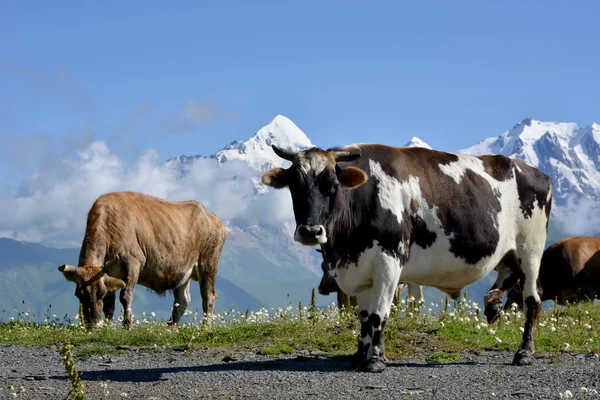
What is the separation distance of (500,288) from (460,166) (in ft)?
7.23

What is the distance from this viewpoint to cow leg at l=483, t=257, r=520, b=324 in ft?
44.8

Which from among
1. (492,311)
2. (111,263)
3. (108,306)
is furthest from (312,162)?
(108,306)

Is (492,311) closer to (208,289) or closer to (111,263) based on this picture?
(111,263)

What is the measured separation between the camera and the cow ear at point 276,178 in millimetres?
12188

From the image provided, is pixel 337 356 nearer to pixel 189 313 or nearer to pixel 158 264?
pixel 189 313

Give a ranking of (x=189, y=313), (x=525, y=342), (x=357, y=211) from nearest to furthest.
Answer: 1. (x=357, y=211)
2. (x=525, y=342)
3. (x=189, y=313)

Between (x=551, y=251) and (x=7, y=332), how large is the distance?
18.6 m

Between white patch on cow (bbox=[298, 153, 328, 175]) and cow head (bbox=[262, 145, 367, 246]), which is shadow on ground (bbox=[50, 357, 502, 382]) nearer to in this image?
cow head (bbox=[262, 145, 367, 246])

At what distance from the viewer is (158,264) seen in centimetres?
2120

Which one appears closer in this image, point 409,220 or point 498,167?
point 409,220

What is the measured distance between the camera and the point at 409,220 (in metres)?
12.5

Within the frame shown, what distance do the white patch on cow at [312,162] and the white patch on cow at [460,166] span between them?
2261mm

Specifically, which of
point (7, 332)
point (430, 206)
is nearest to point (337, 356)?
point (430, 206)

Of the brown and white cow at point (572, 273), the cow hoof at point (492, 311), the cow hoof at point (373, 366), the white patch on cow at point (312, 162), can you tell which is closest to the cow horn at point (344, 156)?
the white patch on cow at point (312, 162)
